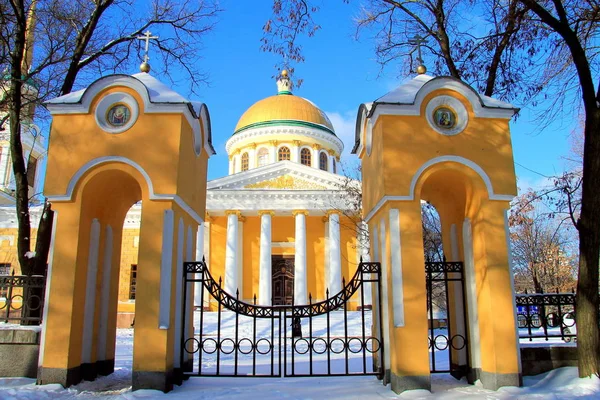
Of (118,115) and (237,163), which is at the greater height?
(237,163)

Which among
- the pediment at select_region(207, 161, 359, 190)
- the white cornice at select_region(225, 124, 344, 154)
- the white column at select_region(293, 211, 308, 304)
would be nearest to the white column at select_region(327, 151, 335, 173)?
the white cornice at select_region(225, 124, 344, 154)

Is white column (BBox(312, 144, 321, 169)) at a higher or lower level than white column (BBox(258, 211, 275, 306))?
higher

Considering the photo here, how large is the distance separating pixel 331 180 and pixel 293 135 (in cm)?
647

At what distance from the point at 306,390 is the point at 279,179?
791 inches

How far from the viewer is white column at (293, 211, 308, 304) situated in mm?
23953

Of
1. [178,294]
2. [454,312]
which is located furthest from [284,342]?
[454,312]

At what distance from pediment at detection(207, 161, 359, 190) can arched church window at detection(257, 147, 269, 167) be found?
5.71m

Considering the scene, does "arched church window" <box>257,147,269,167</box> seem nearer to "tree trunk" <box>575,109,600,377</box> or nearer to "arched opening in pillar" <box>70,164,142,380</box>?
"arched opening in pillar" <box>70,164,142,380</box>

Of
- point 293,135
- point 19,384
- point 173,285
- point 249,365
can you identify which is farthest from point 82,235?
point 293,135

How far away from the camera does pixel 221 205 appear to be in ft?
83.8

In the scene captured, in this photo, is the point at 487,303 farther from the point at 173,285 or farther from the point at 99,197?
the point at 99,197

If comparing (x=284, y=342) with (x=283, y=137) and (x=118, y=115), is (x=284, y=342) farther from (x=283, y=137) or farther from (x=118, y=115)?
(x=283, y=137)

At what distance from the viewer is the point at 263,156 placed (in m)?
32.0

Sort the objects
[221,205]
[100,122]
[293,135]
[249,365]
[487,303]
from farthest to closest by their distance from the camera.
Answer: [293,135], [221,205], [249,365], [100,122], [487,303]
